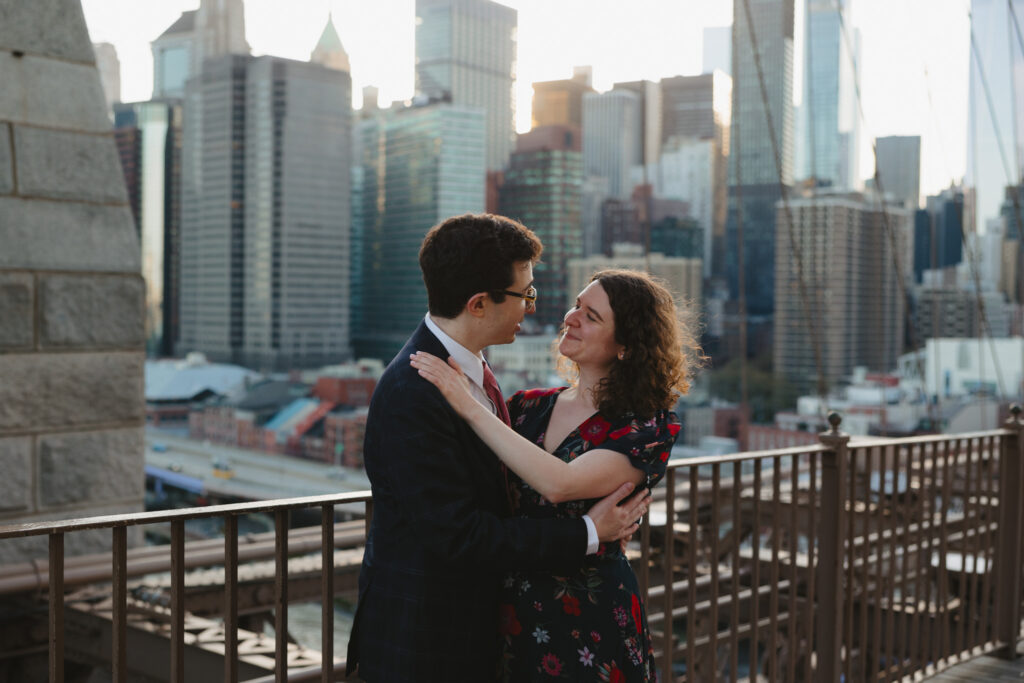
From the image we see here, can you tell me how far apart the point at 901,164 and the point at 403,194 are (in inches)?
1261

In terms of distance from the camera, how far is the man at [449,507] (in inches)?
47.6

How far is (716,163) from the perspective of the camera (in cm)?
6234

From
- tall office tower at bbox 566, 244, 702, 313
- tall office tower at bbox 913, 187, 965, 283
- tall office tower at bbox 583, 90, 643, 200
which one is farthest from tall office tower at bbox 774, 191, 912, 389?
tall office tower at bbox 583, 90, 643, 200

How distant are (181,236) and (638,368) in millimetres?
70587

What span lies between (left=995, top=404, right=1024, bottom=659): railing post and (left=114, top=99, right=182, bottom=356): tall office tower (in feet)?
209

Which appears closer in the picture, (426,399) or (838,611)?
(426,399)

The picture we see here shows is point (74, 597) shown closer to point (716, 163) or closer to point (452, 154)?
point (452, 154)

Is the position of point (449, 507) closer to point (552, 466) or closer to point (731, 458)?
point (552, 466)

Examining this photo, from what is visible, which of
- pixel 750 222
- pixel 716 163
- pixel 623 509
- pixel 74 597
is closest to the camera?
pixel 623 509

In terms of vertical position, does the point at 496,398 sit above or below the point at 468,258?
below

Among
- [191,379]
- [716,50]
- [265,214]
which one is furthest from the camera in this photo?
[265,214]

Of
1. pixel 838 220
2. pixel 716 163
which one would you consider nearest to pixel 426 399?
pixel 838 220

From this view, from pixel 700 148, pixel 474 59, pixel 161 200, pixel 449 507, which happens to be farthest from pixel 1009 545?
pixel 161 200

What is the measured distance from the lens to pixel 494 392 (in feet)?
4.62
